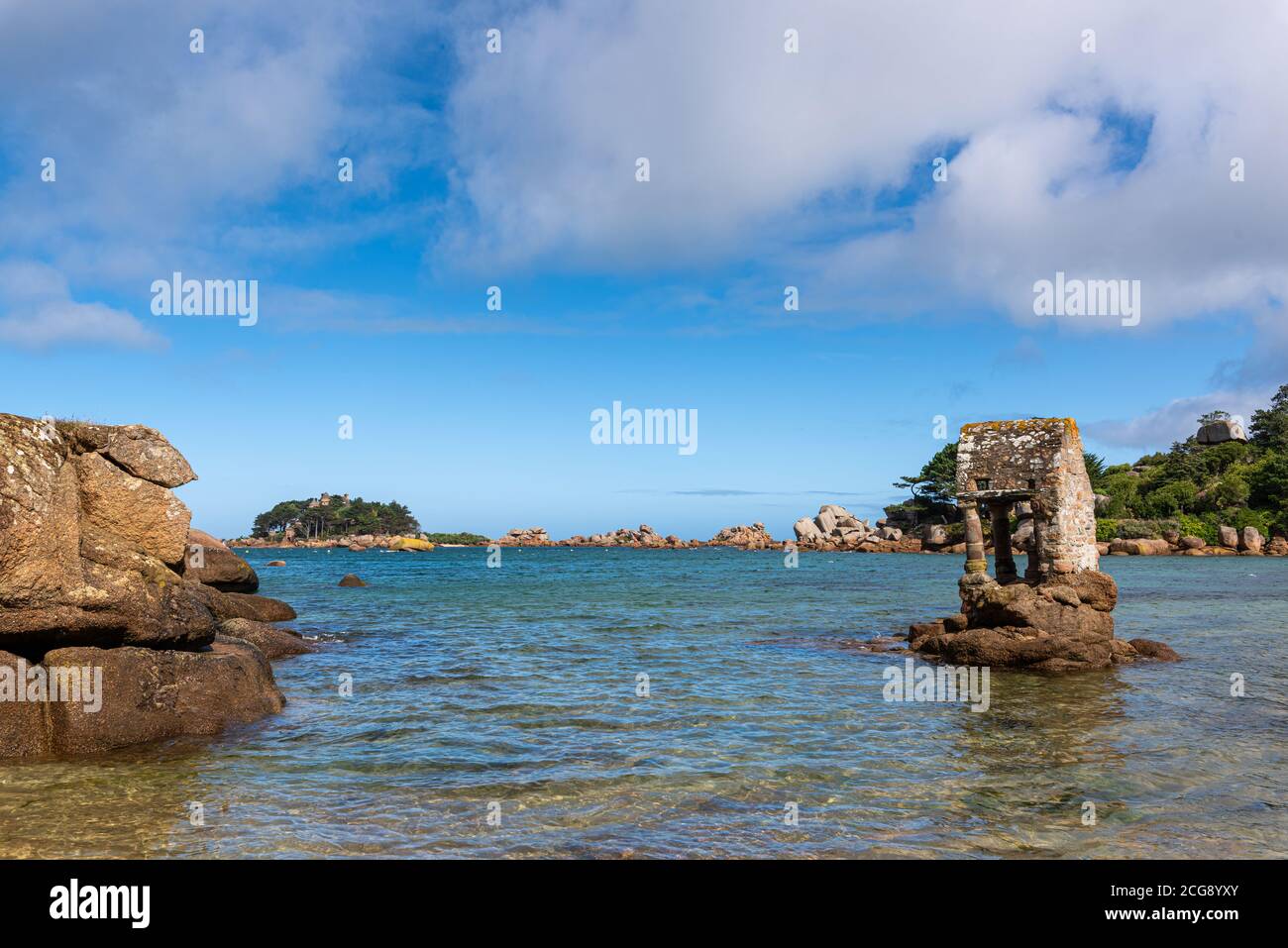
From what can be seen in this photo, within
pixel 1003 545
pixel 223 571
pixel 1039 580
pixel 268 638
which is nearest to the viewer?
pixel 268 638

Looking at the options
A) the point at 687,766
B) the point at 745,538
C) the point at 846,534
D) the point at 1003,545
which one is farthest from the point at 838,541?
the point at 687,766

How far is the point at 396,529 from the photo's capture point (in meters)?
183

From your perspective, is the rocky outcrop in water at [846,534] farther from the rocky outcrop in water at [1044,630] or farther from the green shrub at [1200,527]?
the rocky outcrop in water at [1044,630]

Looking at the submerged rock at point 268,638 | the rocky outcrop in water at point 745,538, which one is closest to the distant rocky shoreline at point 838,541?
the rocky outcrop in water at point 745,538

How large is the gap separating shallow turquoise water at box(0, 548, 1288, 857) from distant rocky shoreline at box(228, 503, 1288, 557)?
1008 centimetres

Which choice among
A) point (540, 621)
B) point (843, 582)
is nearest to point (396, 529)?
point (843, 582)

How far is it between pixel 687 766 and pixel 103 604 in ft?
30.1

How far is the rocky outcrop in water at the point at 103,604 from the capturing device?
37.5ft

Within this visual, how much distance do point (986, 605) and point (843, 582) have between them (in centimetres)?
3526

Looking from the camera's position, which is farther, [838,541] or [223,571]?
[838,541]

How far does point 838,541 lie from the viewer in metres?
123

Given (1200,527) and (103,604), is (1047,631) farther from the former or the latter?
(1200,527)

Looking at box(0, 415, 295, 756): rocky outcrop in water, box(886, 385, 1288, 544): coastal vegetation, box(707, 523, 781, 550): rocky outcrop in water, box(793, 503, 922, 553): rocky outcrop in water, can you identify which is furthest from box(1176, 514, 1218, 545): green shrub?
box(0, 415, 295, 756): rocky outcrop in water

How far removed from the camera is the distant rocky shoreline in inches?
3280
